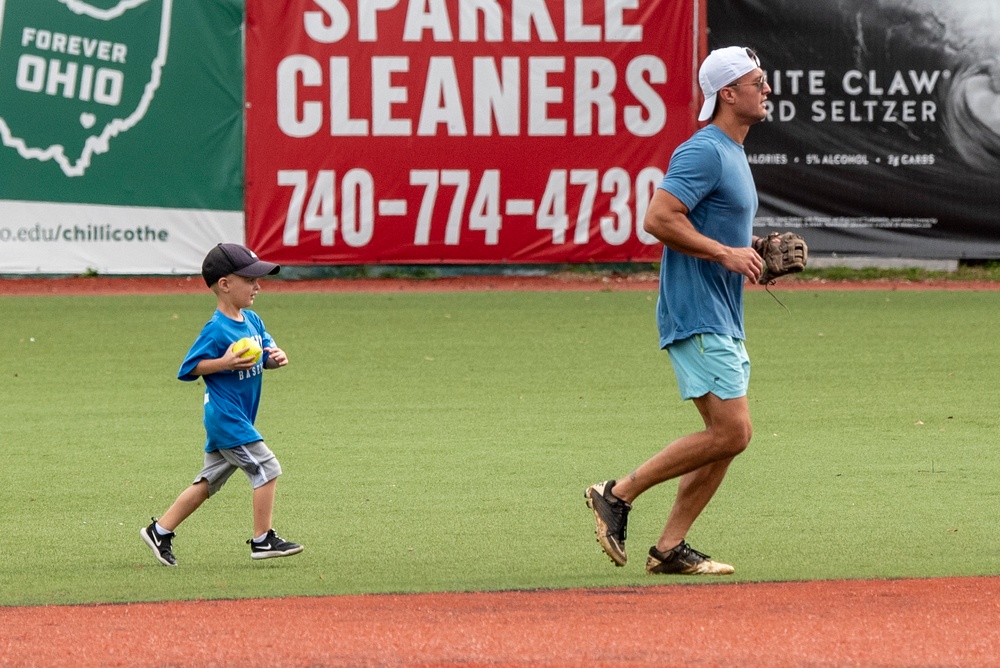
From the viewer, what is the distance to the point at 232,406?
6.72 metres

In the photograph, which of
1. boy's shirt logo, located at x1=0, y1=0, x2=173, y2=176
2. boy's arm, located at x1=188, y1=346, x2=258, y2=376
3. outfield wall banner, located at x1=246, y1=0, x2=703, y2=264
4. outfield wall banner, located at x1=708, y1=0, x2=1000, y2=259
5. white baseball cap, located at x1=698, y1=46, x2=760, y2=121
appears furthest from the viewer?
outfield wall banner, located at x1=708, y1=0, x2=1000, y2=259

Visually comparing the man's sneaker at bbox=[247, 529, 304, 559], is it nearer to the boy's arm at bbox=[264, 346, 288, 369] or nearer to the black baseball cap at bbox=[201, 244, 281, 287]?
the boy's arm at bbox=[264, 346, 288, 369]

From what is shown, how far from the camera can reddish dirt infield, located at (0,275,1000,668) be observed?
5.14 meters

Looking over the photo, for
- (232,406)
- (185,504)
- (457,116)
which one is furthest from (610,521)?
(457,116)

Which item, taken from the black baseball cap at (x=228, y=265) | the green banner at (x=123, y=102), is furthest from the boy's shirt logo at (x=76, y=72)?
the black baseball cap at (x=228, y=265)

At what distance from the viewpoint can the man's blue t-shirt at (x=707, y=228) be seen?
623cm

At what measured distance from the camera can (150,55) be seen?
65.6 ft

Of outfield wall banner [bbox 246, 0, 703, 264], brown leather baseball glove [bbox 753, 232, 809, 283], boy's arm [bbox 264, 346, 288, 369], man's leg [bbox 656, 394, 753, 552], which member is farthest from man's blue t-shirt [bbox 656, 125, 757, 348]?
outfield wall banner [bbox 246, 0, 703, 264]

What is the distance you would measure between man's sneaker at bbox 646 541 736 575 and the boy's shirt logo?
1486 centimetres

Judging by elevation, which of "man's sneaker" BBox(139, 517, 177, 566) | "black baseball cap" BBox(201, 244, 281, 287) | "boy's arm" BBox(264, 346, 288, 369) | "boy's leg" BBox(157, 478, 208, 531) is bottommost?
"man's sneaker" BBox(139, 517, 177, 566)

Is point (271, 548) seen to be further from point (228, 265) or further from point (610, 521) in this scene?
point (610, 521)

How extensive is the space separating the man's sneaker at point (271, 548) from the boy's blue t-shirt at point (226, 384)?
411mm

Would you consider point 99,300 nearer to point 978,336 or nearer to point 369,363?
point 369,363

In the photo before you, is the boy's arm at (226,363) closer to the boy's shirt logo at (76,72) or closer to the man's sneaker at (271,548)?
the man's sneaker at (271,548)
